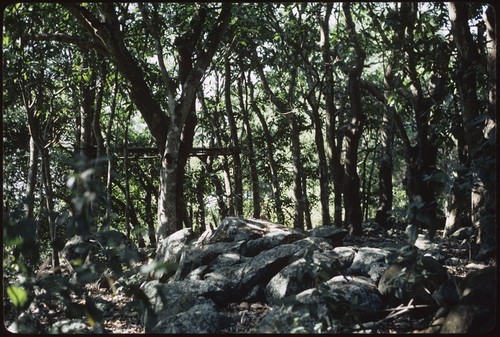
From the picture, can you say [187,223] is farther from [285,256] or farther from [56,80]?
[285,256]

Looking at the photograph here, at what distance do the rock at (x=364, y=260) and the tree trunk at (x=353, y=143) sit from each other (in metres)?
4.89

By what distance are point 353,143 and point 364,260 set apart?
5419 millimetres

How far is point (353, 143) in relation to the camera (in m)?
11.8

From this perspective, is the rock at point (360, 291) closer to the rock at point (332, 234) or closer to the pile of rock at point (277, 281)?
the pile of rock at point (277, 281)

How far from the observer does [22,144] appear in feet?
50.5

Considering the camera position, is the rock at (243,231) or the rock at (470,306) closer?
the rock at (470,306)

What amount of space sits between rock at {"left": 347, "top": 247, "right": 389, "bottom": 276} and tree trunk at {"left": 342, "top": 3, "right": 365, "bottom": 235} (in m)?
4.89

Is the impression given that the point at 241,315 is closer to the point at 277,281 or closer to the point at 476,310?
the point at 277,281

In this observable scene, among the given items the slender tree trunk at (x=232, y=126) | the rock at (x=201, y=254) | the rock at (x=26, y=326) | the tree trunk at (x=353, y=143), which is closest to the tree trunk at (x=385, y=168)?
the tree trunk at (x=353, y=143)

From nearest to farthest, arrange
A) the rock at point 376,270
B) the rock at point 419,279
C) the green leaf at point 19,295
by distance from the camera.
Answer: the green leaf at point 19,295, the rock at point 419,279, the rock at point 376,270

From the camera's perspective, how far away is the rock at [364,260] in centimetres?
663

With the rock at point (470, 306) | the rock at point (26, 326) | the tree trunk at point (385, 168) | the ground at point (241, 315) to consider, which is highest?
the tree trunk at point (385, 168)

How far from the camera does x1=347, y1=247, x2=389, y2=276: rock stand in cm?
663

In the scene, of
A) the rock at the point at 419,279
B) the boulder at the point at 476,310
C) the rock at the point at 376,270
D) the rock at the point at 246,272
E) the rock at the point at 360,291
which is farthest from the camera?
the rock at the point at 246,272
